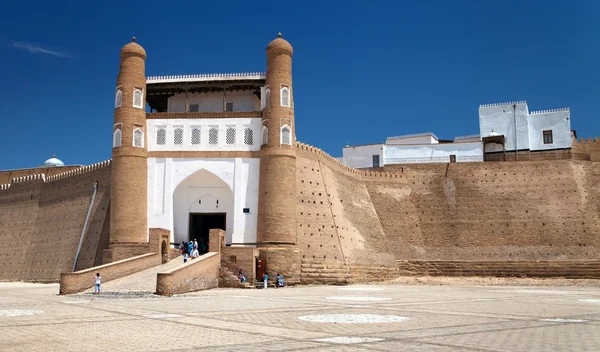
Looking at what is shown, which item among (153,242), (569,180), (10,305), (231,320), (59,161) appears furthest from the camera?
(59,161)

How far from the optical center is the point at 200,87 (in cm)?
2631

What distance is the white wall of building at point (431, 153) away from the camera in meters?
36.5

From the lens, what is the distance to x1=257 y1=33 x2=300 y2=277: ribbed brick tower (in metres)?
23.3

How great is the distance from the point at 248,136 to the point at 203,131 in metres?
1.93

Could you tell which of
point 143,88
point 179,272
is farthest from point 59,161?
point 179,272

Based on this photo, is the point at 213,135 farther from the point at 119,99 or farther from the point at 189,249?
the point at 189,249

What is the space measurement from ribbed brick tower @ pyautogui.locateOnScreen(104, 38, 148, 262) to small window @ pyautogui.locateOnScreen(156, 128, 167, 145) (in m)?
0.58

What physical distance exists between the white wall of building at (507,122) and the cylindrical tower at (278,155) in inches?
704

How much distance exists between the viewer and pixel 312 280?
23406mm

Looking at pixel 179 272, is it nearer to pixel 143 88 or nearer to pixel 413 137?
pixel 143 88

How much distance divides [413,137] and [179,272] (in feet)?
86.7

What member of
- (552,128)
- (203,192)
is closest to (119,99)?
(203,192)

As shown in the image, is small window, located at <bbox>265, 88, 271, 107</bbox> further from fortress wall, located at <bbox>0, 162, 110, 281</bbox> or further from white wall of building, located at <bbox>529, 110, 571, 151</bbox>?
white wall of building, located at <bbox>529, 110, 571, 151</bbox>

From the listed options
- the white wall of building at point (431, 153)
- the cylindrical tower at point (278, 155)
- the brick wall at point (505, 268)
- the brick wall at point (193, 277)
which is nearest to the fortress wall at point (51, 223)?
the brick wall at point (193, 277)
